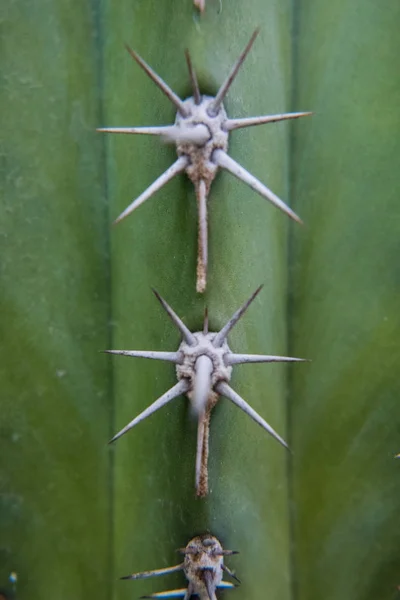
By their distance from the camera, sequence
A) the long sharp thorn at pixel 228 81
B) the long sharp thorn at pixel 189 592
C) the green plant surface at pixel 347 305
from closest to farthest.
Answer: the long sharp thorn at pixel 228 81 < the long sharp thorn at pixel 189 592 < the green plant surface at pixel 347 305

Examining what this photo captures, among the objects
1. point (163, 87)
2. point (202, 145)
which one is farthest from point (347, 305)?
point (163, 87)

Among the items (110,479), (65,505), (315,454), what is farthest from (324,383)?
(65,505)

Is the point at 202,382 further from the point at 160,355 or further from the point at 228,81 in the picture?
the point at 228,81

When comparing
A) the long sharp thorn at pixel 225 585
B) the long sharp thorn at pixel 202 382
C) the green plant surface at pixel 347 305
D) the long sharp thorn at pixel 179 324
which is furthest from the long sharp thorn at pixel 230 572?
the long sharp thorn at pixel 179 324

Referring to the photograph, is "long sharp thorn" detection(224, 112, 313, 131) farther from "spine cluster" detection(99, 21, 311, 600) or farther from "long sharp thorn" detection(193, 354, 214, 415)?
"long sharp thorn" detection(193, 354, 214, 415)

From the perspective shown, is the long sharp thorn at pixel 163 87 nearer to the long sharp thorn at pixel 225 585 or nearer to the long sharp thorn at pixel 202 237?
the long sharp thorn at pixel 202 237
